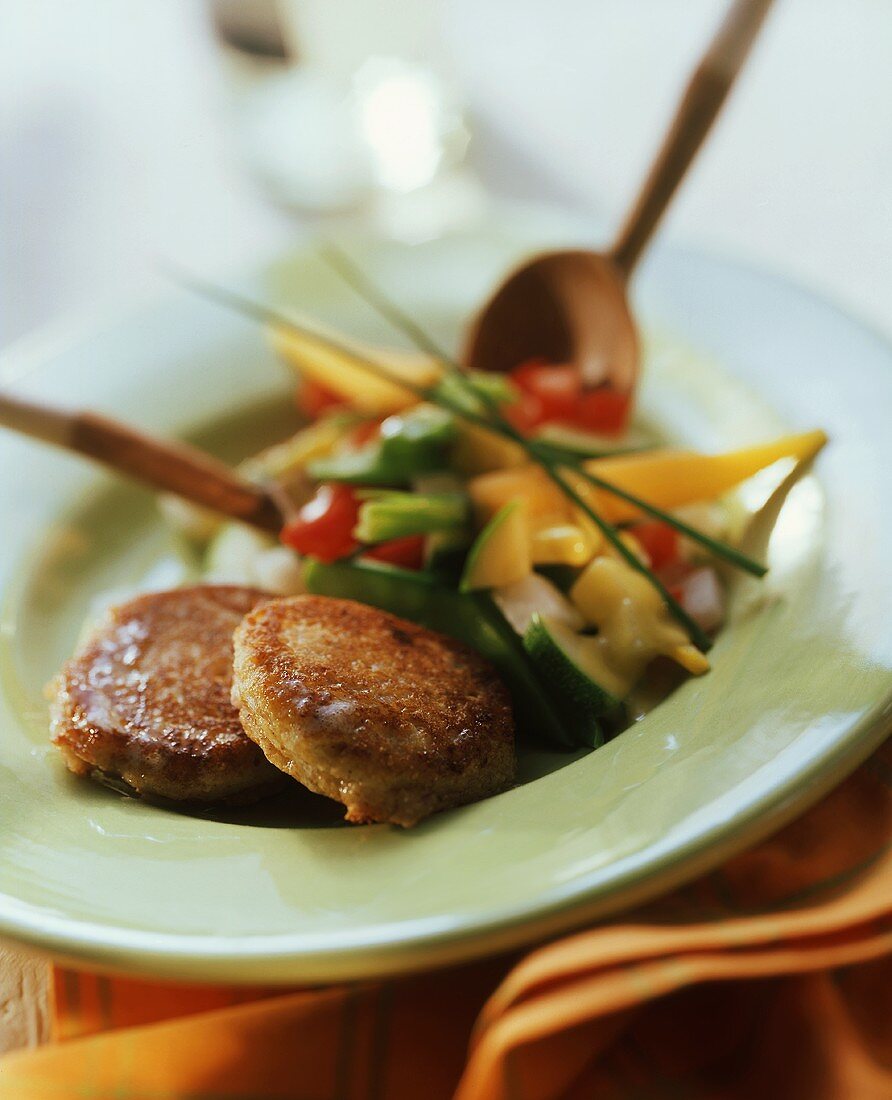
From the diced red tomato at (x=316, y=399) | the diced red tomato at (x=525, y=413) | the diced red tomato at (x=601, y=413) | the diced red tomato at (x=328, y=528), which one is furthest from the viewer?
the diced red tomato at (x=316, y=399)

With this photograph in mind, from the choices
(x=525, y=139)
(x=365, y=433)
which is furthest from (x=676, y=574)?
(x=525, y=139)

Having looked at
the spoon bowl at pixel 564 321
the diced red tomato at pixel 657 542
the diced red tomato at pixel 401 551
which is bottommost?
the diced red tomato at pixel 401 551

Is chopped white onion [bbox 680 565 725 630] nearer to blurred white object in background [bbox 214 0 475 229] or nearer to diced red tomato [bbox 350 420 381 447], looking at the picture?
diced red tomato [bbox 350 420 381 447]

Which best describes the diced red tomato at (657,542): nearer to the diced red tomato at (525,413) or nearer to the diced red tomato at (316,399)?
the diced red tomato at (525,413)

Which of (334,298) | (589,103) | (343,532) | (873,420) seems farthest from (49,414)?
(589,103)

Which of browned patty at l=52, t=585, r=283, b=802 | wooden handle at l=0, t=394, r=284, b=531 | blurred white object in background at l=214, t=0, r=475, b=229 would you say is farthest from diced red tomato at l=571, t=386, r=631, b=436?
blurred white object in background at l=214, t=0, r=475, b=229

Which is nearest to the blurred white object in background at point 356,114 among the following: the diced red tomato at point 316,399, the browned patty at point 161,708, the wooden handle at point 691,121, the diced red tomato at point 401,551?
the diced red tomato at point 316,399

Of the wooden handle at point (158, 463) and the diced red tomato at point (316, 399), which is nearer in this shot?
the wooden handle at point (158, 463)
